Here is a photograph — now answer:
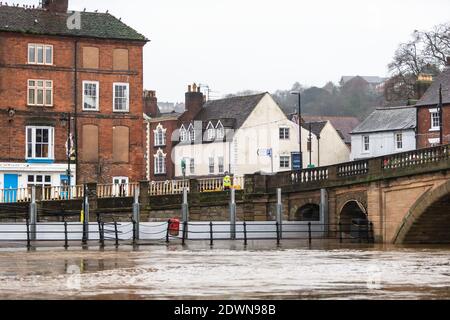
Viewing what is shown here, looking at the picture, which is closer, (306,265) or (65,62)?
(306,265)

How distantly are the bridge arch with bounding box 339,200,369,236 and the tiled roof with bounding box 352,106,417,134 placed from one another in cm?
2999

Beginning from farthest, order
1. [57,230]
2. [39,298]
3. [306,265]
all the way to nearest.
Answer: [57,230] < [306,265] < [39,298]

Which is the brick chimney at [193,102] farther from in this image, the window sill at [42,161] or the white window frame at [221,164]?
the window sill at [42,161]

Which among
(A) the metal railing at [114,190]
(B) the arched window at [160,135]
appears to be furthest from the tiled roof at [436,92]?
(B) the arched window at [160,135]

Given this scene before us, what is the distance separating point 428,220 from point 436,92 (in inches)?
1204

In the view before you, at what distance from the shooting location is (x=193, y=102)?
4013 inches

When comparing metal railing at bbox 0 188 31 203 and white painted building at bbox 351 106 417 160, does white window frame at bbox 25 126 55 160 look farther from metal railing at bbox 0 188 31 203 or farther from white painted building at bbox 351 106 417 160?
white painted building at bbox 351 106 417 160

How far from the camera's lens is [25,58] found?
234 ft

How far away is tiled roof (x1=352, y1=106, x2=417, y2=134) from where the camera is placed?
298 ft

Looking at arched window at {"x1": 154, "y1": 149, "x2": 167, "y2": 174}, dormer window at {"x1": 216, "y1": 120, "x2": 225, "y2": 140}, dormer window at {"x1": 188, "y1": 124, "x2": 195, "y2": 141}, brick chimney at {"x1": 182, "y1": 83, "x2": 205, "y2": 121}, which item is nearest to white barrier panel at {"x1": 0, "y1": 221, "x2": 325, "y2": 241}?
dormer window at {"x1": 216, "y1": 120, "x2": 225, "y2": 140}

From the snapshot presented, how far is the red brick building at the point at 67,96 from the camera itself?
70.8 m
